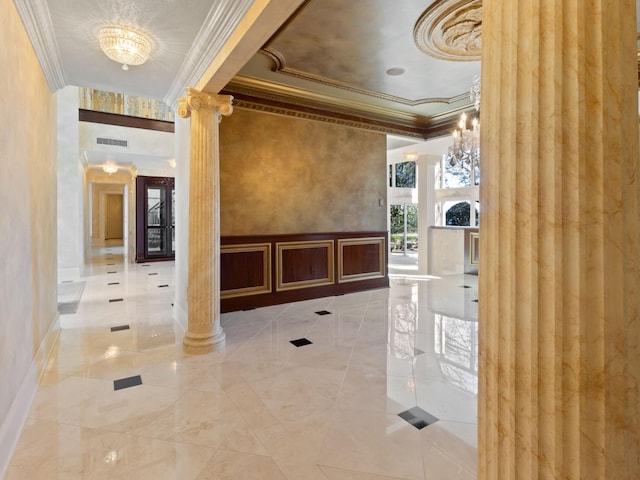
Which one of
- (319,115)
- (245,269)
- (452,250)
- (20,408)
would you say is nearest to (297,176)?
(319,115)

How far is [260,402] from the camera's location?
2293 mm

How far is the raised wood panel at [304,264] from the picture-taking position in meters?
5.02

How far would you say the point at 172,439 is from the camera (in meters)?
1.91

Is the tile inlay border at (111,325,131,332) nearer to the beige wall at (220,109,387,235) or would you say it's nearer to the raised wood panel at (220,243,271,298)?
the raised wood panel at (220,243,271,298)

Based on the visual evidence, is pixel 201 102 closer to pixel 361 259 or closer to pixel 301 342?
pixel 301 342

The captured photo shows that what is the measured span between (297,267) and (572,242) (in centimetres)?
457

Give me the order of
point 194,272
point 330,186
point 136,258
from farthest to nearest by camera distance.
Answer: point 136,258
point 330,186
point 194,272

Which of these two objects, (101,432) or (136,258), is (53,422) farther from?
(136,258)

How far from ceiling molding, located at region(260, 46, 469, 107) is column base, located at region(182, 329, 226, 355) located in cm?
305

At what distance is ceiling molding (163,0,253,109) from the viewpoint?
2253mm

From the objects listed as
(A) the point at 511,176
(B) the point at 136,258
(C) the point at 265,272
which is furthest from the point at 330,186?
(B) the point at 136,258

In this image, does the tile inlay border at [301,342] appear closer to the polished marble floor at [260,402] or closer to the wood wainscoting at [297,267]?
the polished marble floor at [260,402]

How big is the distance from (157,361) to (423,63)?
14.1ft

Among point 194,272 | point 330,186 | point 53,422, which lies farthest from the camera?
point 330,186
